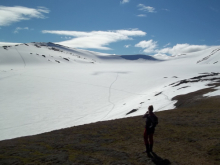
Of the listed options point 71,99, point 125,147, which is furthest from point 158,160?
point 71,99

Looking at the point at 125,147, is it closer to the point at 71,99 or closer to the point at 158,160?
the point at 158,160

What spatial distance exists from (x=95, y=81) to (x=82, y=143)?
4882 centimetres

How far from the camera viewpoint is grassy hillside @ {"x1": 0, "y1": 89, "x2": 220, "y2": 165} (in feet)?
28.2

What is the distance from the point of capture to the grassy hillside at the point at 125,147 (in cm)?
860

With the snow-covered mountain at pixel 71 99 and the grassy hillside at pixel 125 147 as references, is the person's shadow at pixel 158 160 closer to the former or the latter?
the grassy hillside at pixel 125 147

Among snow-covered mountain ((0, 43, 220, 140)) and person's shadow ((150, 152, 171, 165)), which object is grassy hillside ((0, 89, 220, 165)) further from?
snow-covered mountain ((0, 43, 220, 140))

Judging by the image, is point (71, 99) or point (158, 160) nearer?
point (158, 160)

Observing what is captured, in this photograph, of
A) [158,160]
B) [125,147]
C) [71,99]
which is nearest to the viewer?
[158,160]

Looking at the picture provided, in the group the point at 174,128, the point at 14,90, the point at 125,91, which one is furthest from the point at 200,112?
the point at 14,90

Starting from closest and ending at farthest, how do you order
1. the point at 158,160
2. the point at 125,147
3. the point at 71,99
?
the point at 158,160 → the point at 125,147 → the point at 71,99

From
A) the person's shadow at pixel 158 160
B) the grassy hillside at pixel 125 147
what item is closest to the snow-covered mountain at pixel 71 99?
the grassy hillside at pixel 125 147

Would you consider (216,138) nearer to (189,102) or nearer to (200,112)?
(200,112)

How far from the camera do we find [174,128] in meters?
13.3

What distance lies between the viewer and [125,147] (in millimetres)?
10336
